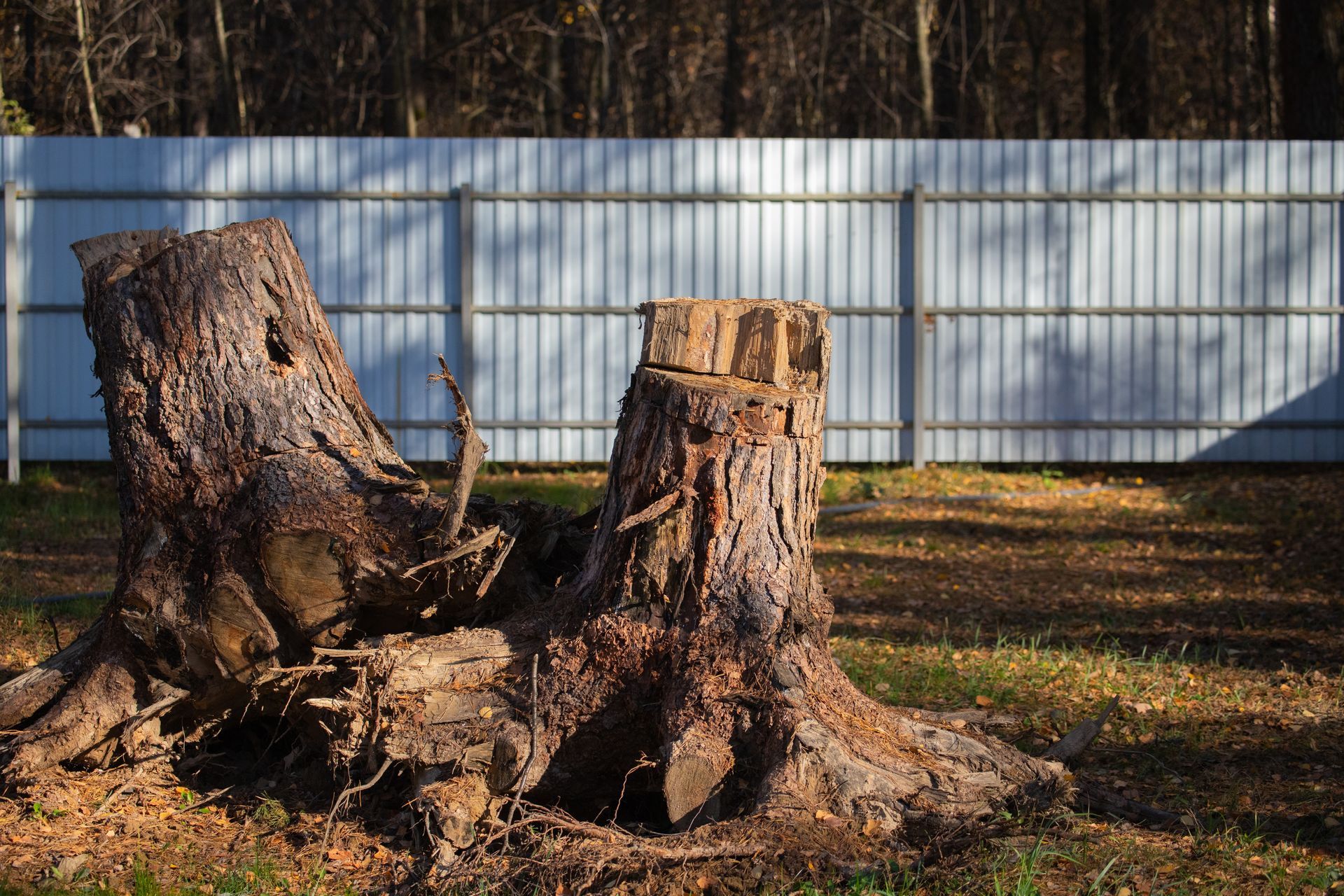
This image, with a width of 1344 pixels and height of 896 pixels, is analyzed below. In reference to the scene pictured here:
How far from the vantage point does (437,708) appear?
329 centimetres

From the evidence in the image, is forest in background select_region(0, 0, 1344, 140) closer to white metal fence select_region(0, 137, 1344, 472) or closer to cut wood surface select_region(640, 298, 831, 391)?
white metal fence select_region(0, 137, 1344, 472)

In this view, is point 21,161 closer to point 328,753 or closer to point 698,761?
point 328,753

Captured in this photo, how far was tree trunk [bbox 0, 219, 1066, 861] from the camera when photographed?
3.21m

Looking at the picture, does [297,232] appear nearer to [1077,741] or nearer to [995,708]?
[995,708]

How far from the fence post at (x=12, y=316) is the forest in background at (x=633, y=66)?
5.34 m

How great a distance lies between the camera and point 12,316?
31.0 ft

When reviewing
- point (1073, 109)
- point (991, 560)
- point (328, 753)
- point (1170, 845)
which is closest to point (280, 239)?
point (328, 753)

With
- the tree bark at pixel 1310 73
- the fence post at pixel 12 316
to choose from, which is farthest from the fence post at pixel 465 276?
the tree bark at pixel 1310 73

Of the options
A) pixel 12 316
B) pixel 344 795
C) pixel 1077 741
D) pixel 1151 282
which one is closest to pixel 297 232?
pixel 12 316

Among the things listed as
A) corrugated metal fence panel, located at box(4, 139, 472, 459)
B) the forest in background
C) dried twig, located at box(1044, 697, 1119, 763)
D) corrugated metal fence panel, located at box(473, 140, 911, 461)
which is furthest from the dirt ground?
the forest in background

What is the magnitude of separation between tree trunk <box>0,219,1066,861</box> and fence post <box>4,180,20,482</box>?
6.41 metres

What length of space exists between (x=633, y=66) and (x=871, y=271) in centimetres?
1127

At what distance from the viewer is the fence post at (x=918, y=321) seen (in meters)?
9.76

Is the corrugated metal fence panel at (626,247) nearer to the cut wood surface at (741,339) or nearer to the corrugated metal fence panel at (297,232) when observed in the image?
the corrugated metal fence panel at (297,232)
